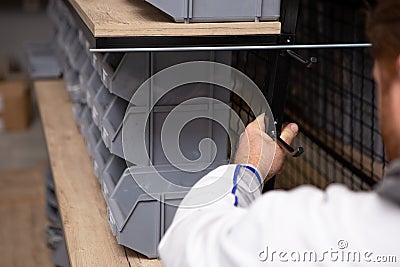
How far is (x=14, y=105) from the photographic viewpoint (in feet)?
12.5

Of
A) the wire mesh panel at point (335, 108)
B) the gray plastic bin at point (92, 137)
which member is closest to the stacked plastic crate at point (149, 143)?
the gray plastic bin at point (92, 137)

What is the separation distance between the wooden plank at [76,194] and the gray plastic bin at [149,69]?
0.98 ft

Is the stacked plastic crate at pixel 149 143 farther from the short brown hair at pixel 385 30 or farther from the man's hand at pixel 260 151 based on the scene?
the short brown hair at pixel 385 30

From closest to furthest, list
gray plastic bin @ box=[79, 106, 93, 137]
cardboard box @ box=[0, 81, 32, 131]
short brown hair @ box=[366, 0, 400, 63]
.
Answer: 1. short brown hair @ box=[366, 0, 400, 63]
2. gray plastic bin @ box=[79, 106, 93, 137]
3. cardboard box @ box=[0, 81, 32, 131]

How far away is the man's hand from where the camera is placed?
1054 mm

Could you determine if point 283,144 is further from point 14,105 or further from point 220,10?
point 14,105

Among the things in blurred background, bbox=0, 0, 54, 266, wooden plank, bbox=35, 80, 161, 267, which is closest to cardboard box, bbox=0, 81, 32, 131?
blurred background, bbox=0, 0, 54, 266

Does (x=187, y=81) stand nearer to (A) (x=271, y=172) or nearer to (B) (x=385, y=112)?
(A) (x=271, y=172)

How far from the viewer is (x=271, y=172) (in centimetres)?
108

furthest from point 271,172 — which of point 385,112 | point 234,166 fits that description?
point 385,112

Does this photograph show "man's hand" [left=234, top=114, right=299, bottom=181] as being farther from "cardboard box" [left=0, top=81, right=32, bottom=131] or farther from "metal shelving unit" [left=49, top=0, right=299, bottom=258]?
"cardboard box" [left=0, top=81, right=32, bottom=131]

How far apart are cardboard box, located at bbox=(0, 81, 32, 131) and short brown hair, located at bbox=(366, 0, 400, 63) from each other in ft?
10.8

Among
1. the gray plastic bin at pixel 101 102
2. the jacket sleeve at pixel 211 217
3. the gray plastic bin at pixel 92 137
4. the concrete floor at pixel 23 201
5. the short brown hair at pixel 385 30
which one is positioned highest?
the short brown hair at pixel 385 30

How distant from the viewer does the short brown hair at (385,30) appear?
2.30 ft
